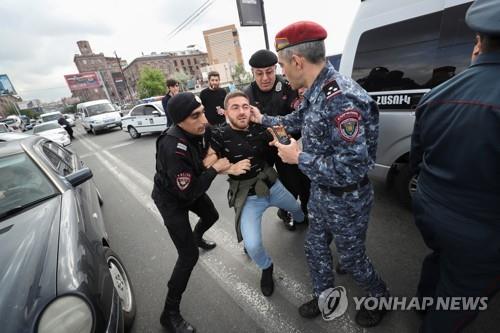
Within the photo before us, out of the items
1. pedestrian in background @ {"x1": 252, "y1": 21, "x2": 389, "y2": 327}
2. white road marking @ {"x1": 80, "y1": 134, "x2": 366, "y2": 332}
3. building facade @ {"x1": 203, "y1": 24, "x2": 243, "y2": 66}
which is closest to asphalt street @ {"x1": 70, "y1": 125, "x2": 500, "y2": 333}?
white road marking @ {"x1": 80, "y1": 134, "x2": 366, "y2": 332}

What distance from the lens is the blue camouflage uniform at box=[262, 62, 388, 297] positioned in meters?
1.28

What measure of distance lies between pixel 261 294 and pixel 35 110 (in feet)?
326

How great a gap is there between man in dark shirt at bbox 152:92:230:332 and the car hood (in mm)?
731

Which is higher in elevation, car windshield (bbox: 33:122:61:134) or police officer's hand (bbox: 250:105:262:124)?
police officer's hand (bbox: 250:105:262:124)

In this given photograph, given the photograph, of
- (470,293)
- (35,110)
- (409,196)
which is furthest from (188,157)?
(35,110)

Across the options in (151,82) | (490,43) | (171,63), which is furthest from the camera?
(171,63)

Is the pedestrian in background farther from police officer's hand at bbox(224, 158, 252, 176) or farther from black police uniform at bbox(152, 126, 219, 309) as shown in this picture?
black police uniform at bbox(152, 126, 219, 309)

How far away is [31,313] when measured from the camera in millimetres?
1206

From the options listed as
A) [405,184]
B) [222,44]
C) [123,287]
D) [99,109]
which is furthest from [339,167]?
[222,44]

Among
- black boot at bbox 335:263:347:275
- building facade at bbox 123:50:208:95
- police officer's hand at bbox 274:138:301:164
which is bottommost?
black boot at bbox 335:263:347:275

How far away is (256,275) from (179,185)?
1.35 metres

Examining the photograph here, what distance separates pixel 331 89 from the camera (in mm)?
1309

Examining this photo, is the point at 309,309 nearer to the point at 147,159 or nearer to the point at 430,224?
the point at 430,224

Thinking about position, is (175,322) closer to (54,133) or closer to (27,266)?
(27,266)
